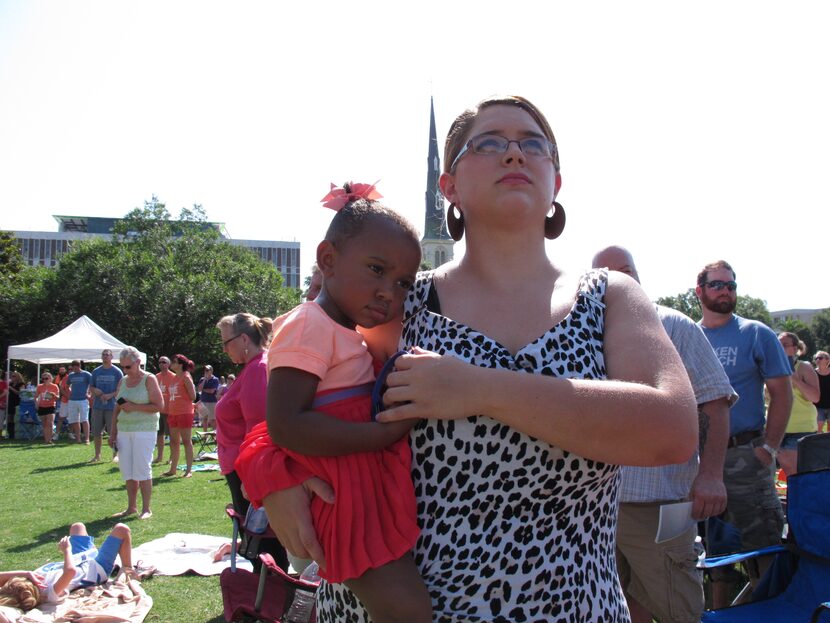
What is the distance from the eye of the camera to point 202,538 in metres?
7.17

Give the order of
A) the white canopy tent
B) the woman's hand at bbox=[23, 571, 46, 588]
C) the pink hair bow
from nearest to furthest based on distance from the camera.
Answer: the pink hair bow, the woman's hand at bbox=[23, 571, 46, 588], the white canopy tent

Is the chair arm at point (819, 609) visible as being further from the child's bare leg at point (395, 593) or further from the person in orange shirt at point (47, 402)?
the person in orange shirt at point (47, 402)

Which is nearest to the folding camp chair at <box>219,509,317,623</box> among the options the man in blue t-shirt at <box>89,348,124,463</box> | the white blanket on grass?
the white blanket on grass

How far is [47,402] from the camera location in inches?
669

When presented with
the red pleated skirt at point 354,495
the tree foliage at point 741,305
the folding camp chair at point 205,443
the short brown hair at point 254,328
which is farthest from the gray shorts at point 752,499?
the tree foliage at point 741,305

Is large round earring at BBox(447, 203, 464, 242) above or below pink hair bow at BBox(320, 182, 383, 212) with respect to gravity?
below

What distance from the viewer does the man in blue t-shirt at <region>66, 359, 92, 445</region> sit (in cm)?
1587

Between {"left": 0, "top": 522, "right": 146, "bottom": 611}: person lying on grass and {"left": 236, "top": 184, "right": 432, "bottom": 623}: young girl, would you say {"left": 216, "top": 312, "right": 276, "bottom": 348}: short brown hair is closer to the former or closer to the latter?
{"left": 0, "top": 522, "right": 146, "bottom": 611}: person lying on grass

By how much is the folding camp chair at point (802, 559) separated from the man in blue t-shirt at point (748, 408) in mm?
295

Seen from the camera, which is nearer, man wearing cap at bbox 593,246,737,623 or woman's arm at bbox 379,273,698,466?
woman's arm at bbox 379,273,698,466

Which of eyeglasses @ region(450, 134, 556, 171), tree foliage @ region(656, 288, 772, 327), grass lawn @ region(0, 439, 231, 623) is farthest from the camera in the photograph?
tree foliage @ region(656, 288, 772, 327)

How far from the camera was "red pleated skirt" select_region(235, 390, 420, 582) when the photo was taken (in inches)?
55.4

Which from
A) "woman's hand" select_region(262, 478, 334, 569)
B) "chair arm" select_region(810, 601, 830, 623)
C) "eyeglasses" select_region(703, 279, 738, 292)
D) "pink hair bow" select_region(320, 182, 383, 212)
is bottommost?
"chair arm" select_region(810, 601, 830, 623)

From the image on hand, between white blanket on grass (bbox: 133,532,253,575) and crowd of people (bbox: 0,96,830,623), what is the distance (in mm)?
5137
